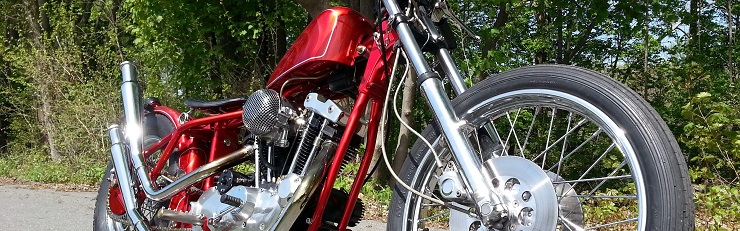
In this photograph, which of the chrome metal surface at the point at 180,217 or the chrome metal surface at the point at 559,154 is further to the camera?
the chrome metal surface at the point at 180,217

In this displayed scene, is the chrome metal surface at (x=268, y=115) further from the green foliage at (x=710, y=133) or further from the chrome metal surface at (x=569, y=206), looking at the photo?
the green foliage at (x=710, y=133)

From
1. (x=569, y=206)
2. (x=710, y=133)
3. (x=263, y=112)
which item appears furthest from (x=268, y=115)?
(x=710, y=133)

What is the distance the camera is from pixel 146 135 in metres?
3.79

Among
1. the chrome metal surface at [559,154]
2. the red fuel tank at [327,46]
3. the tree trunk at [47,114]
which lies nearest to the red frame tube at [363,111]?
the red fuel tank at [327,46]

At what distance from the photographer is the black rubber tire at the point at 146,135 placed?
3768 millimetres

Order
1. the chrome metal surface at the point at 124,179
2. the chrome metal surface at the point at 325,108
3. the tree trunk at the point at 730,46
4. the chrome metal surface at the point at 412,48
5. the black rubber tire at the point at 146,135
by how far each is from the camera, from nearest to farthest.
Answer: the chrome metal surface at the point at 412,48 < the chrome metal surface at the point at 325,108 < the chrome metal surface at the point at 124,179 < the black rubber tire at the point at 146,135 < the tree trunk at the point at 730,46

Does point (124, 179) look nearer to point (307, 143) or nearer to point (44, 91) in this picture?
point (307, 143)

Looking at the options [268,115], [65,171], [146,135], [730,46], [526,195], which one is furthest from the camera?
[730,46]

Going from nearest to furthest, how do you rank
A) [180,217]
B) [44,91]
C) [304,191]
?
[304,191]
[180,217]
[44,91]

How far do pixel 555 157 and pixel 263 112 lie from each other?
1155 millimetres

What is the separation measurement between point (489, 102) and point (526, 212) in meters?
0.38

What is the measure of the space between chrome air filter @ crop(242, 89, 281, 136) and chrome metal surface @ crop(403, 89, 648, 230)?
70 centimetres

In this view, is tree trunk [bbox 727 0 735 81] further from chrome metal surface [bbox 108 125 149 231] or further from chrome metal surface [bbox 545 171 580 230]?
chrome metal surface [bbox 545 171 580 230]

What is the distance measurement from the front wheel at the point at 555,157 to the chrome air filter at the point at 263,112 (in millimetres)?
640
